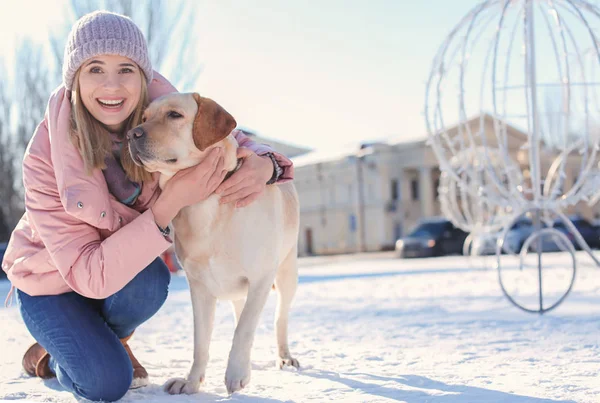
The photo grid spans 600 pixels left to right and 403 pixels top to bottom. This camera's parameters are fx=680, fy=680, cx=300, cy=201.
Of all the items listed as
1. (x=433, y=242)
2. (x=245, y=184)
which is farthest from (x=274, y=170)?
(x=433, y=242)

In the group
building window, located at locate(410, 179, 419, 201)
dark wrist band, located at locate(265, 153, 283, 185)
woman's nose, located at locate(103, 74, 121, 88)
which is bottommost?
dark wrist band, located at locate(265, 153, 283, 185)

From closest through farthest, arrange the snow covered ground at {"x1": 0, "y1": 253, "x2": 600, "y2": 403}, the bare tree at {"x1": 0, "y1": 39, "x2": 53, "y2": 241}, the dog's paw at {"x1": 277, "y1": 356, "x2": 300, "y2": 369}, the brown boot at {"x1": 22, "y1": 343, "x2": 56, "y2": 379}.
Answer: the snow covered ground at {"x1": 0, "y1": 253, "x2": 600, "y2": 403}, the brown boot at {"x1": 22, "y1": 343, "x2": 56, "y2": 379}, the dog's paw at {"x1": 277, "y1": 356, "x2": 300, "y2": 369}, the bare tree at {"x1": 0, "y1": 39, "x2": 53, "y2": 241}

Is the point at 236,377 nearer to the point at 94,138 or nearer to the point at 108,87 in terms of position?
the point at 94,138

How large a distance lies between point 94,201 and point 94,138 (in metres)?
0.29

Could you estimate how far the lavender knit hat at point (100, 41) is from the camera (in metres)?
2.71

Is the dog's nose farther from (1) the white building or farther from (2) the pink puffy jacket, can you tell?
(1) the white building

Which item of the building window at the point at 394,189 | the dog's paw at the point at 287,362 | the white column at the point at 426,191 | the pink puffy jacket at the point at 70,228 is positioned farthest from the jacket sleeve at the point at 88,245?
the building window at the point at 394,189

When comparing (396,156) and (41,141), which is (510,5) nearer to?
(41,141)

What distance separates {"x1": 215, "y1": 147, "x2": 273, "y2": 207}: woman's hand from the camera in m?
2.75

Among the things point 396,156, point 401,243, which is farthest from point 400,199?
point 401,243

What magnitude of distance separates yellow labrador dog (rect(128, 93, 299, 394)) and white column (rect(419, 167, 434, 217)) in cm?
3369

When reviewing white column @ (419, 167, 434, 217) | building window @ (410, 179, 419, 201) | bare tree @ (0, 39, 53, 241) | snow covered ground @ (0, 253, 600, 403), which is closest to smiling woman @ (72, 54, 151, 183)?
snow covered ground @ (0, 253, 600, 403)

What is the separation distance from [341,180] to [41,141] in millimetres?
34562

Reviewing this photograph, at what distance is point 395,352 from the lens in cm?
379
